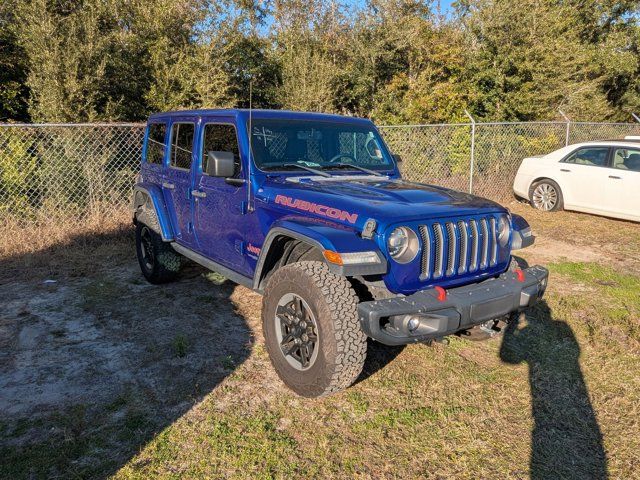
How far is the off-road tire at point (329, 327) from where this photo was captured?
277cm

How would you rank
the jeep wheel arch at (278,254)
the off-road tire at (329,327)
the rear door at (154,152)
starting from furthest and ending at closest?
the rear door at (154,152), the jeep wheel arch at (278,254), the off-road tire at (329,327)

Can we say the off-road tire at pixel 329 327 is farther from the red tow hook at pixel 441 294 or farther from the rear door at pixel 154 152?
the rear door at pixel 154 152

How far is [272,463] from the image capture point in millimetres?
2539

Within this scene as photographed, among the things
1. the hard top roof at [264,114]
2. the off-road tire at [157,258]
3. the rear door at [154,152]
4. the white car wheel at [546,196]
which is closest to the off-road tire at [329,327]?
the hard top roof at [264,114]

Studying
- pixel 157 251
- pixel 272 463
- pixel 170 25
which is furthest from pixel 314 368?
pixel 170 25

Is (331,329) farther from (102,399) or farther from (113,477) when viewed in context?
(102,399)

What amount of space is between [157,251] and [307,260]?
2.53 meters

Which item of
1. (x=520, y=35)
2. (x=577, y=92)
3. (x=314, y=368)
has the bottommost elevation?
(x=314, y=368)

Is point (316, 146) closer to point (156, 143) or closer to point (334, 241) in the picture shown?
point (334, 241)

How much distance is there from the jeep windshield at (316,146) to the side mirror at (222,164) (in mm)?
228

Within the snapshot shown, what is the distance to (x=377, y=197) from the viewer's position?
3.19m

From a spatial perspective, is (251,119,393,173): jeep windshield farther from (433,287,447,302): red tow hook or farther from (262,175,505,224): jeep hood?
(433,287,447,302): red tow hook

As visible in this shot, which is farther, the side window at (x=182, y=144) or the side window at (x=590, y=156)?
the side window at (x=590, y=156)

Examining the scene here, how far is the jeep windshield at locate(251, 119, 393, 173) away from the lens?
150 inches
